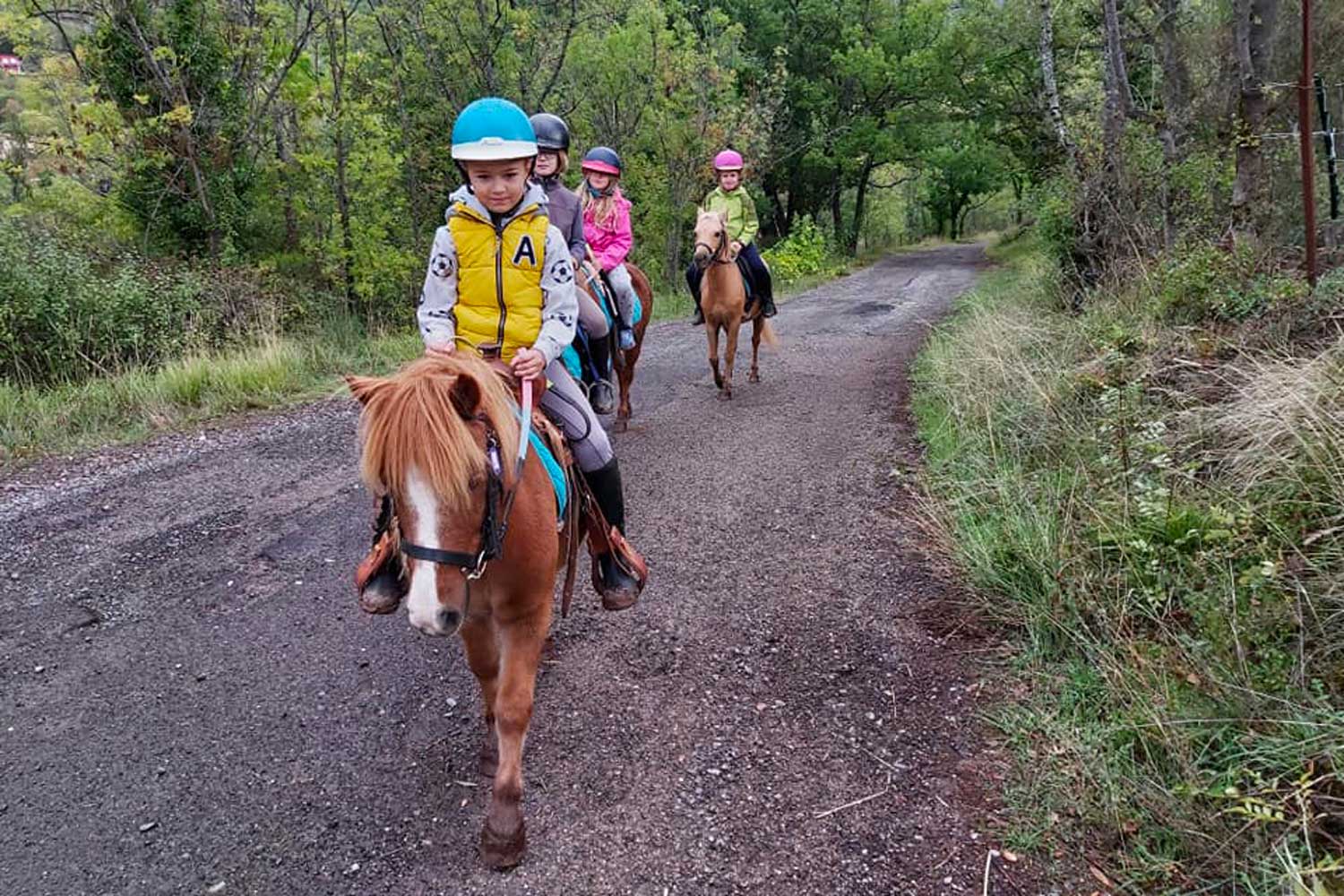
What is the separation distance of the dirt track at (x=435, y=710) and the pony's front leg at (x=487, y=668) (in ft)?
0.32

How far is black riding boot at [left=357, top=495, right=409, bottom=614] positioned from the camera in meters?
2.42

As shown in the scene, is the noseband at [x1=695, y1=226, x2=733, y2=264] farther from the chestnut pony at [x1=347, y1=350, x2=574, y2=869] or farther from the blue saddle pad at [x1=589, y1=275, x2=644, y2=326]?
the chestnut pony at [x1=347, y1=350, x2=574, y2=869]

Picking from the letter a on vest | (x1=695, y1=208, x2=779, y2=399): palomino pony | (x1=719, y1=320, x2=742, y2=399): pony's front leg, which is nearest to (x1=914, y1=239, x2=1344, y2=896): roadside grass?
the letter a on vest

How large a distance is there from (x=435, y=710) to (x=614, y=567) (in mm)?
1010

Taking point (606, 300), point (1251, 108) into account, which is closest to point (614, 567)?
point (606, 300)

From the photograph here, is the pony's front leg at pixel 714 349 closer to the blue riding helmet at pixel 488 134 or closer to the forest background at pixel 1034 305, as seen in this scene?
the forest background at pixel 1034 305

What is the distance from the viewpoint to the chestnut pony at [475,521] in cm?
204

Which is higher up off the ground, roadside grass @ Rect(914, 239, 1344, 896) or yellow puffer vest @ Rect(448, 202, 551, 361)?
yellow puffer vest @ Rect(448, 202, 551, 361)

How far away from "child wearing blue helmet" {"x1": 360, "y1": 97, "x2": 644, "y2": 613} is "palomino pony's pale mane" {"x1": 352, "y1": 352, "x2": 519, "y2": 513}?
0.78m

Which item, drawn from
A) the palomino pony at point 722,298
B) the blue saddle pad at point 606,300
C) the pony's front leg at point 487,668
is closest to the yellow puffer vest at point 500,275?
the pony's front leg at point 487,668

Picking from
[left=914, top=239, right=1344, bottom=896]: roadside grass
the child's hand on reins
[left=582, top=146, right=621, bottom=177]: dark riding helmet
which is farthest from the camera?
[left=582, top=146, right=621, bottom=177]: dark riding helmet

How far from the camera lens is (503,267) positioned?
3.09m

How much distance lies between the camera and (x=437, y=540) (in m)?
2.06

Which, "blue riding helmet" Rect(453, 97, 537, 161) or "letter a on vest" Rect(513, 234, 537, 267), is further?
"letter a on vest" Rect(513, 234, 537, 267)
